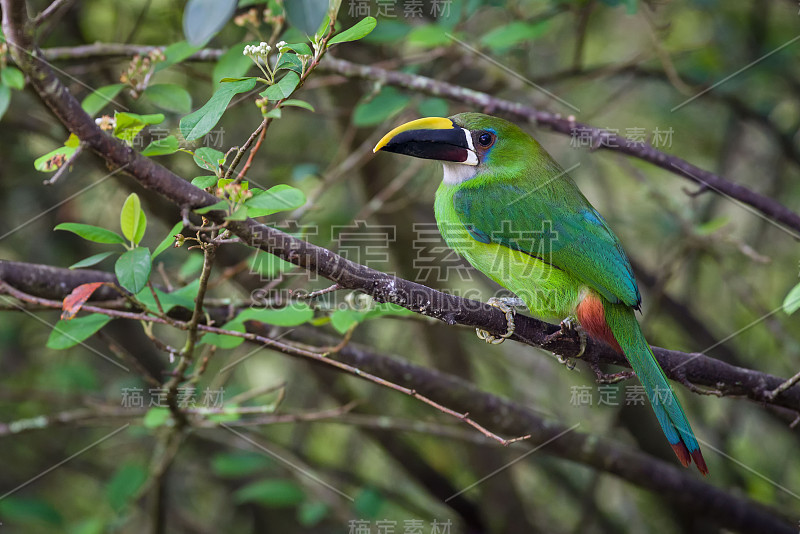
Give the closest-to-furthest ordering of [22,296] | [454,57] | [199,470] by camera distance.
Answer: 1. [22,296]
2. [454,57]
3. [199,470]

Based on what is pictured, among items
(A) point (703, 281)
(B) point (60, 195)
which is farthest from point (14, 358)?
(A) point (703, 281)

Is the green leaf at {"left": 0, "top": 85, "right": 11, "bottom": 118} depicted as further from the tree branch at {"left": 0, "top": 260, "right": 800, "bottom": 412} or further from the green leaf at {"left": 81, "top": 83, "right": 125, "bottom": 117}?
the tree branch at {"left": 0, "top": 260, "right": 800, "bottom": 412}

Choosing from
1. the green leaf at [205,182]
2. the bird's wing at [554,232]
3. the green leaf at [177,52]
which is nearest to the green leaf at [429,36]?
the bird's wing at [554,232]

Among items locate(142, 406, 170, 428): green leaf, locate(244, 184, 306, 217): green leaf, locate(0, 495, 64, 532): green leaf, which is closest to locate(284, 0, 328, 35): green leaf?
locate(244, 184, 306, 217): green leaf

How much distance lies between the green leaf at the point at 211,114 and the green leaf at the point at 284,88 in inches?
2.0

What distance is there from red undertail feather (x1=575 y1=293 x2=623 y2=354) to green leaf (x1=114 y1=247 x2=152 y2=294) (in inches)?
59.4

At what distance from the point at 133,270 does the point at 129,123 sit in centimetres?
35

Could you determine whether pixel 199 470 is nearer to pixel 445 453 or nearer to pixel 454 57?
pixel 445 453

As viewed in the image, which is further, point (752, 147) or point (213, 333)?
point (752, 147)

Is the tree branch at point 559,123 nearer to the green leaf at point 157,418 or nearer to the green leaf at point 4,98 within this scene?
the green leaf at point 4,98

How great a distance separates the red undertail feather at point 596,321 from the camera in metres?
2.54

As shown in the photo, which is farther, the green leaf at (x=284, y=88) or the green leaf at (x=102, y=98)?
the green leaf at (x=102, y=98)

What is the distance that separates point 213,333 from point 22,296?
535mm

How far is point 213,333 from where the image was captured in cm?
217
